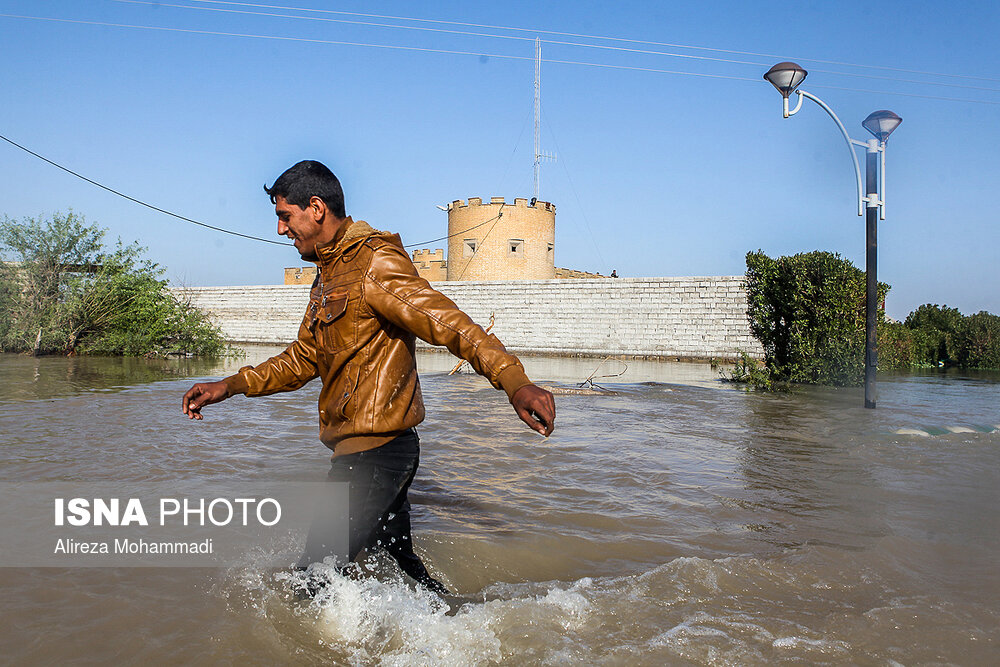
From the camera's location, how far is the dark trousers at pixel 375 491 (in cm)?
230

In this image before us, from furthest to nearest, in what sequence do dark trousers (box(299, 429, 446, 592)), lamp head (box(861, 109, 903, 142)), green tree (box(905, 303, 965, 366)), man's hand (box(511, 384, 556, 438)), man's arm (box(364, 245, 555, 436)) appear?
green tree (box(905, 303, 965, 366)) → lamp head (box(861, 109, 903, 142)) → dark trousers (box(299, 429, 446, 592)) → man's arm (box(364, 245, 555, 436)) → man's hand (box(511, 384, 556, 438))

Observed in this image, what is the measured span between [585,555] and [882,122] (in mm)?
7964


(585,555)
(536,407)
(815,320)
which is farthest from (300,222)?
(815,320)

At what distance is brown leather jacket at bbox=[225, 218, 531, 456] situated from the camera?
2.25 metres

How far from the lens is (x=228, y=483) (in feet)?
14.6

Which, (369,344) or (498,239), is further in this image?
(498,239)

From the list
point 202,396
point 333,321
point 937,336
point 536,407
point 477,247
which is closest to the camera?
point 536,407

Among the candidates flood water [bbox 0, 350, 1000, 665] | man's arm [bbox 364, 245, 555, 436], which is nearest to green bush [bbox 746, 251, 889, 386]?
flood water [bbox 0, 350, 1000, 665]

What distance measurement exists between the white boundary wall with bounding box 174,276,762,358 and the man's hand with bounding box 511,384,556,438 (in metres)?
20.4

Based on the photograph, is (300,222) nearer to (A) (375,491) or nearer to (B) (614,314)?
(A) (375,491)

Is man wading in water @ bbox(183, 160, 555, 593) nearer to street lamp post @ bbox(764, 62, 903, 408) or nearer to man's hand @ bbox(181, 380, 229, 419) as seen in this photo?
man's hand @ bbox(181, 380, 229, 419)

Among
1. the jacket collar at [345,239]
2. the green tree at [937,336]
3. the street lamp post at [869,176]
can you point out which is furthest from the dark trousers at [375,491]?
the green tree at [937,336]

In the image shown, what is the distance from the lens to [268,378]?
8.81 ft

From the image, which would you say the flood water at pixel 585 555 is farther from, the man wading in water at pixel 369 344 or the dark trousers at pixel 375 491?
the man wading in water at pixel 369 344
